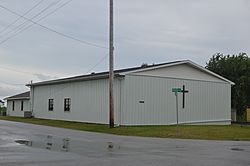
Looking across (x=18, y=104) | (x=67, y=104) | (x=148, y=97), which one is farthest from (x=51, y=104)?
(x=18, y=104)

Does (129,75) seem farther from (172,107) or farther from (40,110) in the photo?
(40,110)

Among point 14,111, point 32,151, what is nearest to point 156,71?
point 32,151

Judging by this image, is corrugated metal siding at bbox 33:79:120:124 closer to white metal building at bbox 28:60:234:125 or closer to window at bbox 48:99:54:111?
white metal building at bbox 28:60:234:125

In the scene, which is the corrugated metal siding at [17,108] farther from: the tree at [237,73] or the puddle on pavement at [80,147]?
the puddle on pavement at [80,147]

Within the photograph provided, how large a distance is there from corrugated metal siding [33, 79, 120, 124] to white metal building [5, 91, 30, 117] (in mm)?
9311

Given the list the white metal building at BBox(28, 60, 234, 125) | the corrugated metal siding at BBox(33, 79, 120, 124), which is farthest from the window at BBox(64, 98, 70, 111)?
the corrugated metal siding at BBox(33, 79, 120, 124)

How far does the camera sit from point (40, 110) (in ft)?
163

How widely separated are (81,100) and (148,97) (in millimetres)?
7294

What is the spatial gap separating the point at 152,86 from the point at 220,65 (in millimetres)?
25162

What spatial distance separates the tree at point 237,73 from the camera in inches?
2148

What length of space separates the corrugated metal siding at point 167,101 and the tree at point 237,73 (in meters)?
12.0

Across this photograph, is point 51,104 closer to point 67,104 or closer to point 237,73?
point 67,104

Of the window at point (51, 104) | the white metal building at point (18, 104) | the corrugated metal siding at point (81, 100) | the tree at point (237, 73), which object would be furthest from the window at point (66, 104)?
the tree at point (237, 73)

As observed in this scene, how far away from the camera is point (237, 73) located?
56.8 metres
